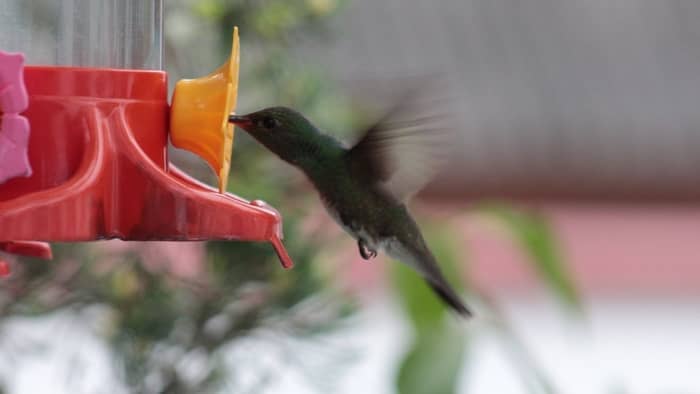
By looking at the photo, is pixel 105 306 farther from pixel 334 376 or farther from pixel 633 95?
pixel 633 95

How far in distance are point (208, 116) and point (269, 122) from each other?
17cm

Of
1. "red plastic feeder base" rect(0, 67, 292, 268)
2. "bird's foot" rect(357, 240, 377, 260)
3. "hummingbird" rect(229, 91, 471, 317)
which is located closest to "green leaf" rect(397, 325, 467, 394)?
"hummingbird" rect(229, 91, 471, 317)

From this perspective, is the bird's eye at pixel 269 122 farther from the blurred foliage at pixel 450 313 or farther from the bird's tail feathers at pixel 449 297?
the blurred foliage at pixel 450 313

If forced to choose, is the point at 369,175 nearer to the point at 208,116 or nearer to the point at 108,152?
the point at 208,116

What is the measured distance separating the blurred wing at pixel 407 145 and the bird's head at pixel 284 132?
7cm

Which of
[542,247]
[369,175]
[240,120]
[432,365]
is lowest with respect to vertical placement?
[432,365]

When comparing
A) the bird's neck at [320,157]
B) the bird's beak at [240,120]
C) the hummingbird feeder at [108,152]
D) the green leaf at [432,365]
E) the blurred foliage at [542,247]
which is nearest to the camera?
the hummingbird feeder at [108,152]

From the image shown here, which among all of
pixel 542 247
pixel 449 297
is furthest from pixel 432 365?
pixel 542 247

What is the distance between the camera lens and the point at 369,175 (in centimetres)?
176

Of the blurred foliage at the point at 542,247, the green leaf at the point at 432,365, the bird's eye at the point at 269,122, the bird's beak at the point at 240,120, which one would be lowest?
the green leaf at the point at 432,365

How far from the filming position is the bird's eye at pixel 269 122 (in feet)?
5.33

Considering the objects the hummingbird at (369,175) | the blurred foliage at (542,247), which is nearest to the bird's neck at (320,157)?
the hummingbird at (369,175)

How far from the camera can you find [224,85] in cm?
147

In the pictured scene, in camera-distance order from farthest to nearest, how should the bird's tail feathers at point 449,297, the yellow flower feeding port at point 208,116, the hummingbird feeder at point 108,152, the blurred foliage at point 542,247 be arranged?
the blurred foliage at point 542,247
the bird's tail feathers at point 449,297
the yellow flower feeding port at point 208,116
the hummingbird feeder at point 108,152
